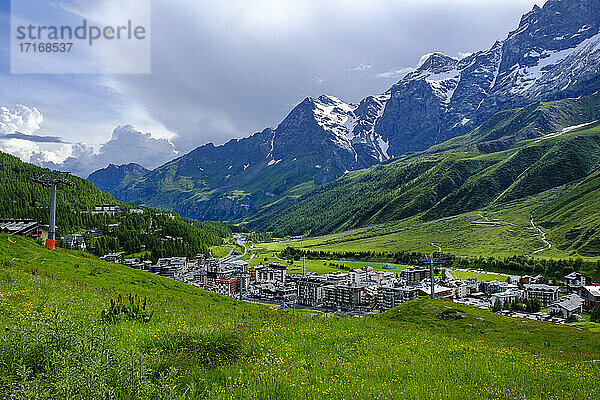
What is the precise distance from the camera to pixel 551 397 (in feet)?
27.3

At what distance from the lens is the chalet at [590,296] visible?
94.1 metres

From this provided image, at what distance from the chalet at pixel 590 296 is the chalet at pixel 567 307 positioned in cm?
496

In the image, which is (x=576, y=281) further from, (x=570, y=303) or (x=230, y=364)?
(x=230, y=364)

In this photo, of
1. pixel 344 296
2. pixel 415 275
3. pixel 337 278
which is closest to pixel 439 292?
pixel 344 296

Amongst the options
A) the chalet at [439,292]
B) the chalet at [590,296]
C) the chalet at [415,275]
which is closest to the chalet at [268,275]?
the chalet at [415,275]

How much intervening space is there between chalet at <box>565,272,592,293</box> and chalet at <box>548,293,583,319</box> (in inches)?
806

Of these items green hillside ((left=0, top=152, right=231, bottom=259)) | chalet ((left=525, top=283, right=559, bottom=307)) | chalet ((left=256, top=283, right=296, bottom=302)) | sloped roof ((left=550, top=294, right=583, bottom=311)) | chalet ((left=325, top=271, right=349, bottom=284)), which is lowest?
chalet ((left=256, top=283, right=296, bottom=302))

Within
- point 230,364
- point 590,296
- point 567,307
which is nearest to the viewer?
point 230,364

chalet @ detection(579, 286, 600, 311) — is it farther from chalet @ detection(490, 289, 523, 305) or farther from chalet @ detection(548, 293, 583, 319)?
chalet @ detection(490, 289, 523, 305)

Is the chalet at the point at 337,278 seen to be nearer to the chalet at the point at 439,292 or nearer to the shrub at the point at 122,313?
the chalet at the point at 439,292

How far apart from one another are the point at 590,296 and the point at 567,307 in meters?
17.5

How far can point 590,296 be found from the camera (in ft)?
317

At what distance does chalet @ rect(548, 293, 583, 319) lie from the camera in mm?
85000

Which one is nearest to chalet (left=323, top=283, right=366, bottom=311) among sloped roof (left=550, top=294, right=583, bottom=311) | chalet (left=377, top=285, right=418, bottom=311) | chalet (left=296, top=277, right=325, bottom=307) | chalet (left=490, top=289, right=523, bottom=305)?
chalet (left=296, top=277, right=325, bottom=307)
